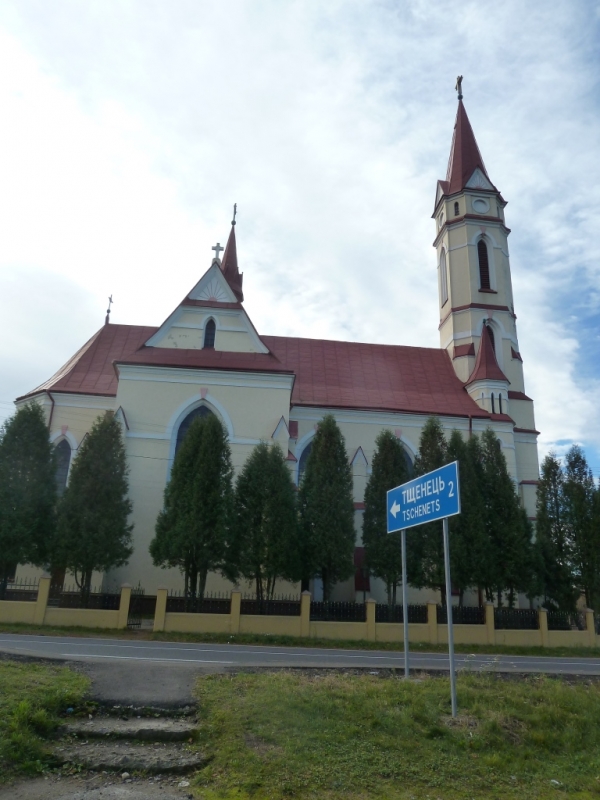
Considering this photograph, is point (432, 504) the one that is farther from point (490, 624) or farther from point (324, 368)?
point (324, 368)

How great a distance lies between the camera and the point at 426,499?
9.02 meters

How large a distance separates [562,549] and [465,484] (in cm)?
466

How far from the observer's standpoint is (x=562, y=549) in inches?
875

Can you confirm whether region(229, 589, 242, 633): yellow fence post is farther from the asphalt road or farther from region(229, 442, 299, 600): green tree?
the asphalt road

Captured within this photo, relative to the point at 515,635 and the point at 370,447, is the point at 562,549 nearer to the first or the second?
the point at 515,635

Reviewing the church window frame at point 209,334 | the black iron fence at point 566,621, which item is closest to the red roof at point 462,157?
the church window frame at point 209,334

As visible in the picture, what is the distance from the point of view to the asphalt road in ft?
39.4

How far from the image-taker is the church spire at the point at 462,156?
113 feet

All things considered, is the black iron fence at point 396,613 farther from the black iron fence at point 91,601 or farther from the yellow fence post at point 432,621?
the black iron fence at point 91,601

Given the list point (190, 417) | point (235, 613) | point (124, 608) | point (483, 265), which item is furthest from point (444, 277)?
point (124, 608)

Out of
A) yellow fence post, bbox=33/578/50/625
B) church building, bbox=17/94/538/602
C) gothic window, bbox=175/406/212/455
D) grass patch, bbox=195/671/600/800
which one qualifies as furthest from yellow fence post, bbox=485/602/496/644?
yellow fence post, bbox=33/578/50/625

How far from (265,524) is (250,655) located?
6.18 meters

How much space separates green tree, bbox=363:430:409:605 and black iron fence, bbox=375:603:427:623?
0.73 meters

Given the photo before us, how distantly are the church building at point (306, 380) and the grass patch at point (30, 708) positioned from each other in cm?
1373
